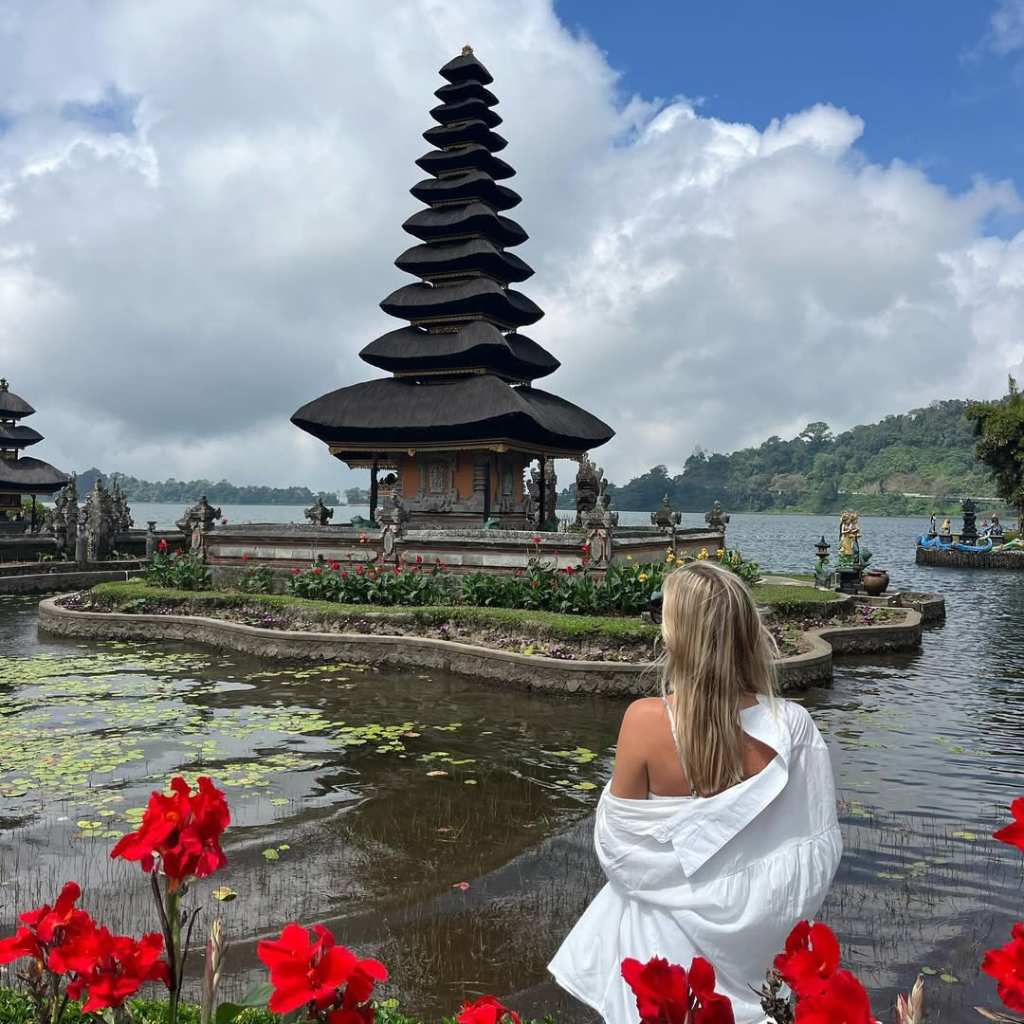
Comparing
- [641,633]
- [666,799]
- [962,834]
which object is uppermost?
[666,799]

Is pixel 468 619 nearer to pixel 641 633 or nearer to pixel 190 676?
pixel 641 633

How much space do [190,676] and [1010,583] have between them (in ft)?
113

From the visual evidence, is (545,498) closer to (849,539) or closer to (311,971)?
(849,539)

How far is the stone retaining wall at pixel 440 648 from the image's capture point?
12492 millimetres

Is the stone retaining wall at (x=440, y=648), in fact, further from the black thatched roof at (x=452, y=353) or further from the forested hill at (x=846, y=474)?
the forested hill at (x=846, y=474)

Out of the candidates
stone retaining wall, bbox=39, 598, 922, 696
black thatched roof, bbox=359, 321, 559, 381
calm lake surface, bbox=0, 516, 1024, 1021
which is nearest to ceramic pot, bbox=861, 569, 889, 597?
stone retaining wall, bbox=39, 598, 922, 696

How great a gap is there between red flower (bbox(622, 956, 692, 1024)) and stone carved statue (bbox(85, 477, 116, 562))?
3312 centimetres

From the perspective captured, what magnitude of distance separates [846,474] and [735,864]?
167298 millimetres

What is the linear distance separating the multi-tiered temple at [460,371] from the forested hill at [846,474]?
4556 inches

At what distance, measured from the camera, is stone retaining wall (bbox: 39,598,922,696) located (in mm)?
12492

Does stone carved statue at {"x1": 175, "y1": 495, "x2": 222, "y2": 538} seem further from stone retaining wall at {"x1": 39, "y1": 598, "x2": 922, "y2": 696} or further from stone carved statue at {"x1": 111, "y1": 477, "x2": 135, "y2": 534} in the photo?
stone carved statue at {"x1": 111, "y1": 477, "x2": 135, "y2": 534}

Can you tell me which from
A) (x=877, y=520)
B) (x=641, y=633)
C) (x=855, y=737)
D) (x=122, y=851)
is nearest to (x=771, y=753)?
(x=122, y=851)

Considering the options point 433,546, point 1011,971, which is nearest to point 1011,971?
point 1011,971

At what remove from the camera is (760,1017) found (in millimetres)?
2613
